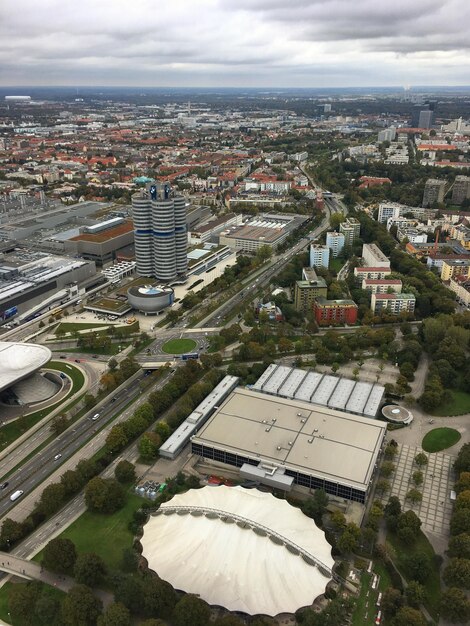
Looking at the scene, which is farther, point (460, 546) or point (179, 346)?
point (179, 346)

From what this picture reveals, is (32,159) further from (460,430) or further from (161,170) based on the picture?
(460,430)

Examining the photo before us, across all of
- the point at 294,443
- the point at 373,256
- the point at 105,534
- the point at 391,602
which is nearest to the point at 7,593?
the point at 105,534

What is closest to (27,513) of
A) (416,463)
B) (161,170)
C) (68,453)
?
(68,453)

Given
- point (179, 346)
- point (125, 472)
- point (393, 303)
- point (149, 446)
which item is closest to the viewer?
point (125, 472)

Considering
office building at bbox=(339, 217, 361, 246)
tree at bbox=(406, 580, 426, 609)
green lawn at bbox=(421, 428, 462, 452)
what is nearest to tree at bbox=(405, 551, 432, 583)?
tree at bbox=(406, 580, 426, 609)

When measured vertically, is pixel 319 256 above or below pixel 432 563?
above

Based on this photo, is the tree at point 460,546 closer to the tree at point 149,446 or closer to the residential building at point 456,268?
the tree at point 149,446

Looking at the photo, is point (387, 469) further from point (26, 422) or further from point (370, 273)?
point (370, 273)
